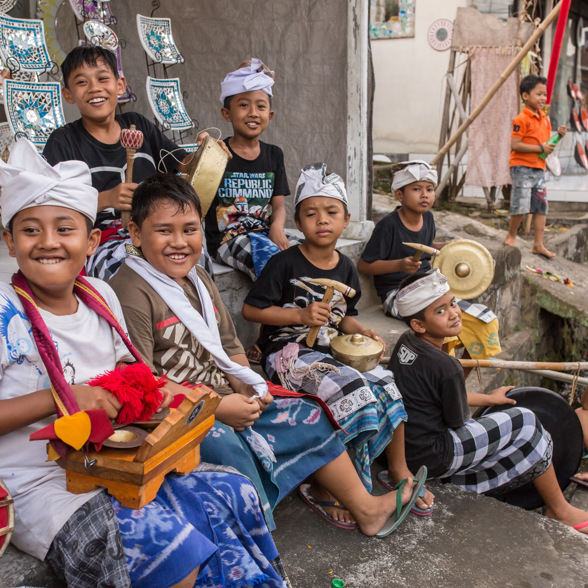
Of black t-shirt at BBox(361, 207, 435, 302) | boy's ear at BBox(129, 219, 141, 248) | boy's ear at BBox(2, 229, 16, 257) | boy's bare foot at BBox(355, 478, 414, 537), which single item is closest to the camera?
boy's ear at BBox(2, 229, 16, 257)

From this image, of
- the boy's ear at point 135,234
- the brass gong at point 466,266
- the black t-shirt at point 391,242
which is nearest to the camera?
the boy's ear at point 135,234

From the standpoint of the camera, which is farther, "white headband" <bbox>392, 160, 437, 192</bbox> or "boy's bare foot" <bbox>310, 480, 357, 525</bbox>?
"white headband" <bbox>392, 160, 437, 192</bbox>

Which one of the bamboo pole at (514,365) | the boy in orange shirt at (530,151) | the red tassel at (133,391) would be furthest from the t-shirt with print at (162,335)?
the boy in orange shirt at (530,151)

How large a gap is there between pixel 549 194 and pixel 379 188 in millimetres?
4089

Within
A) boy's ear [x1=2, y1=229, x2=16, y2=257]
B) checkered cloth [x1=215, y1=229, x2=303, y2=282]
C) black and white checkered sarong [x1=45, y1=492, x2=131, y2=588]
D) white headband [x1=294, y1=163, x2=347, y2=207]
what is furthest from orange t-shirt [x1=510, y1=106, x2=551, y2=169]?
black and white checkered sarong [x1=45, y1=492, x2=131, y2=588]

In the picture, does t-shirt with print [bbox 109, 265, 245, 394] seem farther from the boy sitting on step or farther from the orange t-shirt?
the orange t-shirt

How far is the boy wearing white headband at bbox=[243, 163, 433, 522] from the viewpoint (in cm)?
260

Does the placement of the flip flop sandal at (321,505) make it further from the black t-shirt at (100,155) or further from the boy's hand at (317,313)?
the black t-shirt at (100,155)

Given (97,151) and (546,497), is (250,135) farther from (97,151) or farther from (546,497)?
(546,497)

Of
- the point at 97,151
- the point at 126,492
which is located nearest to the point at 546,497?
the point at 126,492

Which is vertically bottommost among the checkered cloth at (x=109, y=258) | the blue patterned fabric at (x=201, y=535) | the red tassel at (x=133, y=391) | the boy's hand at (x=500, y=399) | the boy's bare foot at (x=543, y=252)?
the boy's bare foot at (x=543, y=252)

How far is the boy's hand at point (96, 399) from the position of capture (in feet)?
5.45

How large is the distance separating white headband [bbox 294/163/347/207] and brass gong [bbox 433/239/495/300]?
54.0 inches

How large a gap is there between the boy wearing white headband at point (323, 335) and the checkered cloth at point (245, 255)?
0.48 metres
